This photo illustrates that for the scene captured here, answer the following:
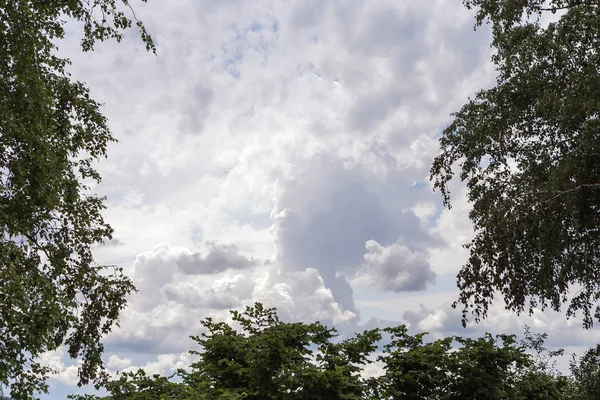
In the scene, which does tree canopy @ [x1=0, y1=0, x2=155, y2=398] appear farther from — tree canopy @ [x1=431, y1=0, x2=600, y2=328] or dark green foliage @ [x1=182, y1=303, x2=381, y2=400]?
tree canopy @ [x1=431, y1=0, x2=600, y2=328]

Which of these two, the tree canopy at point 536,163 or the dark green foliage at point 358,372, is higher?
the tree canopy at point 536,163

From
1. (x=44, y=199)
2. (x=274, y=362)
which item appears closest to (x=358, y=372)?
(x=274, y=362)

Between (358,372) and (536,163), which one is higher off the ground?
(536,163)

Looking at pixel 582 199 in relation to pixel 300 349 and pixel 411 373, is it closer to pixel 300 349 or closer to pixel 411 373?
pixel 411 373

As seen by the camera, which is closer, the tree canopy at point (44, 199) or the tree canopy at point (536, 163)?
the tree canopy at point (44, 199)

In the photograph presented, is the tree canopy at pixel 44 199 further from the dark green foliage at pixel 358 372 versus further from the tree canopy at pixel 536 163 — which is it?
the tree canopy at pixel 536 163

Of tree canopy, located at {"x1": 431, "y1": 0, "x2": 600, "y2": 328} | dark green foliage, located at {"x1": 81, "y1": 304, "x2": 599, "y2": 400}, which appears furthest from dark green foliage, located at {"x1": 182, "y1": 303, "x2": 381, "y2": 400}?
tree canopy, located at {"x1": 431, "y1": 0, "x2": 600, "y2": 328}

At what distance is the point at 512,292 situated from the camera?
18.4 m

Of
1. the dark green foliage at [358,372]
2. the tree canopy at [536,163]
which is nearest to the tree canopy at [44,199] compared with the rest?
the dark green foliage at [358,372]

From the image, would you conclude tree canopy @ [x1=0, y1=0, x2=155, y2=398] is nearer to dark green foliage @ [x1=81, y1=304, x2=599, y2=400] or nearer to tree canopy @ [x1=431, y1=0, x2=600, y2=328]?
dark green foliage @ [x1=81, y1=304, x2=599, y2=400]

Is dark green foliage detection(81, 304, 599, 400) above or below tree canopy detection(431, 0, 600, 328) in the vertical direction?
below

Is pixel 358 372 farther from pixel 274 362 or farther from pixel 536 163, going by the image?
pixel 536 163

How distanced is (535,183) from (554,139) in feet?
4.93

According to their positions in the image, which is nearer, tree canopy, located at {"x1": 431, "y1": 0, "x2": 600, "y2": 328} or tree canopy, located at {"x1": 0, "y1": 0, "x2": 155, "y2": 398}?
tree canopy, located at {"x1": 0, "y1": 0, "x2": 155, "y2": 398}
